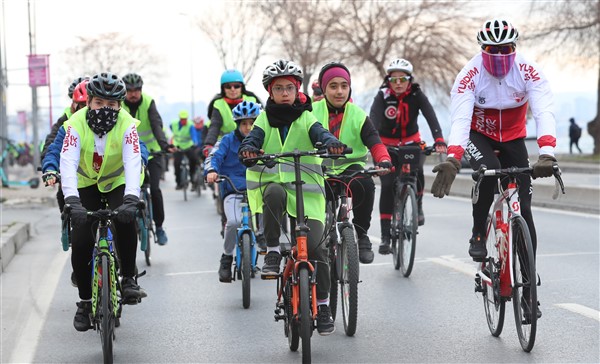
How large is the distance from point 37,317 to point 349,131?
9.15ft

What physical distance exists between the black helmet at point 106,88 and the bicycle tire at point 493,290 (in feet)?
8.20

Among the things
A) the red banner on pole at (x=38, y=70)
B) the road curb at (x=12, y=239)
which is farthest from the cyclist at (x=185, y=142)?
the road curb at (x=12, y=239)

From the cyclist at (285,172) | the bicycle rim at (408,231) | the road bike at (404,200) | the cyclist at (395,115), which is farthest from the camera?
the cyclist at (395,115)

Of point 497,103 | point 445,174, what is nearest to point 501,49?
point 497,103

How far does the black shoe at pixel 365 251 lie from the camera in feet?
26.7

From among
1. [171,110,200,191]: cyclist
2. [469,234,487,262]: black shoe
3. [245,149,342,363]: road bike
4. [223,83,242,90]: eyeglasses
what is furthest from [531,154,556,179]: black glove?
[171,110,200,191]: cyclist

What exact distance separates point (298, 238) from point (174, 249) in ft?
22.3

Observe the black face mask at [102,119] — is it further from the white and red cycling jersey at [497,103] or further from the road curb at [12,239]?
the road curb at [12,239]

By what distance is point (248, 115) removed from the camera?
9.22 meters

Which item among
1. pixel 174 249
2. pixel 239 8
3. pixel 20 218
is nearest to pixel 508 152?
pixel 174 249

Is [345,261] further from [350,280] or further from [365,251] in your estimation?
[365,251]

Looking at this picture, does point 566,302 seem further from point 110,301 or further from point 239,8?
point 239,8

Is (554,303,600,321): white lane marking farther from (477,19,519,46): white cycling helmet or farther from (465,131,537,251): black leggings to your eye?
(477,19,519,46): white cycling helmet

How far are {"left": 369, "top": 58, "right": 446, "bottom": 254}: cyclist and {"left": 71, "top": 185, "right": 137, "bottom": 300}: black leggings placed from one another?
11.4 feet
